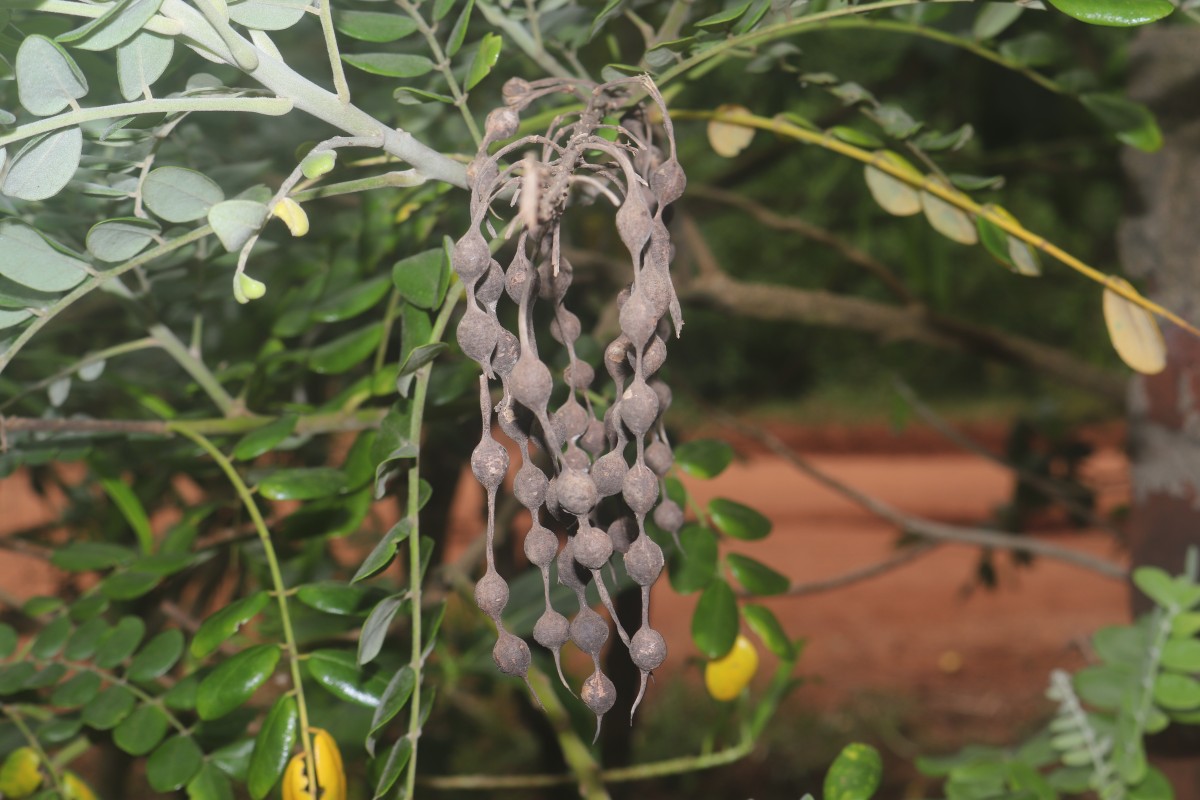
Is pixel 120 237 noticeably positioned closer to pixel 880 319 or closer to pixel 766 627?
pixel 766 627

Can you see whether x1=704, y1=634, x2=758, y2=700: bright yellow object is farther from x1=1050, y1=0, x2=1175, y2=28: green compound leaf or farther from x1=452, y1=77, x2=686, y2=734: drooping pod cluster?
x1=1050, y1=0, x2=1175, y2=28: green compound leaf

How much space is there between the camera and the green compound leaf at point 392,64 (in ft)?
1.28

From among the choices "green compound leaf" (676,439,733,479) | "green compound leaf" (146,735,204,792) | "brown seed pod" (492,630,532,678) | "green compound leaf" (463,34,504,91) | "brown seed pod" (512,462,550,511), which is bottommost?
"green compound leaf" (146,735,204,792)

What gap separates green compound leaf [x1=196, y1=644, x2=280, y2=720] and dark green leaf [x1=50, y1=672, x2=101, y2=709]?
0.33 feet

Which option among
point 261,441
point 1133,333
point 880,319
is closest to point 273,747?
point 261,441

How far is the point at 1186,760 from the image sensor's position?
2.35 ft

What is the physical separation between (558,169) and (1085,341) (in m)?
4.12

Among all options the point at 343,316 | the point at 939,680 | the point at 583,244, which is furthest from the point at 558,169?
the point at 939,680

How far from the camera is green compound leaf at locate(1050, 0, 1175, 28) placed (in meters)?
0.34

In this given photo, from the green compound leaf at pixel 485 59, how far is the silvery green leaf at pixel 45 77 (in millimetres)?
117

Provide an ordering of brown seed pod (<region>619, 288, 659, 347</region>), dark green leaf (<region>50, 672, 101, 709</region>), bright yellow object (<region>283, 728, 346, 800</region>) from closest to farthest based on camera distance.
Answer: brown seed pod (<region>619, 288, 659, 347</region>) → bright yellow object (<region>283, 728, 346, 800</region>) → dark green leaf (<region>50, 672, 101, 709</region>)

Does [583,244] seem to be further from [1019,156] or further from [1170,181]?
[1170,181]

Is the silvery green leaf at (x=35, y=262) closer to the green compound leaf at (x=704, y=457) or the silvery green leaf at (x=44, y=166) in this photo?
the silvery green leaf at (x=44, y=166)

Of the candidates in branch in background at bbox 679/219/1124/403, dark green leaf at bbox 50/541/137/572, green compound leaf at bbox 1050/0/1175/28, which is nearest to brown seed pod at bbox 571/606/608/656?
green compound leaf at bbox 1050/0/1175/28
